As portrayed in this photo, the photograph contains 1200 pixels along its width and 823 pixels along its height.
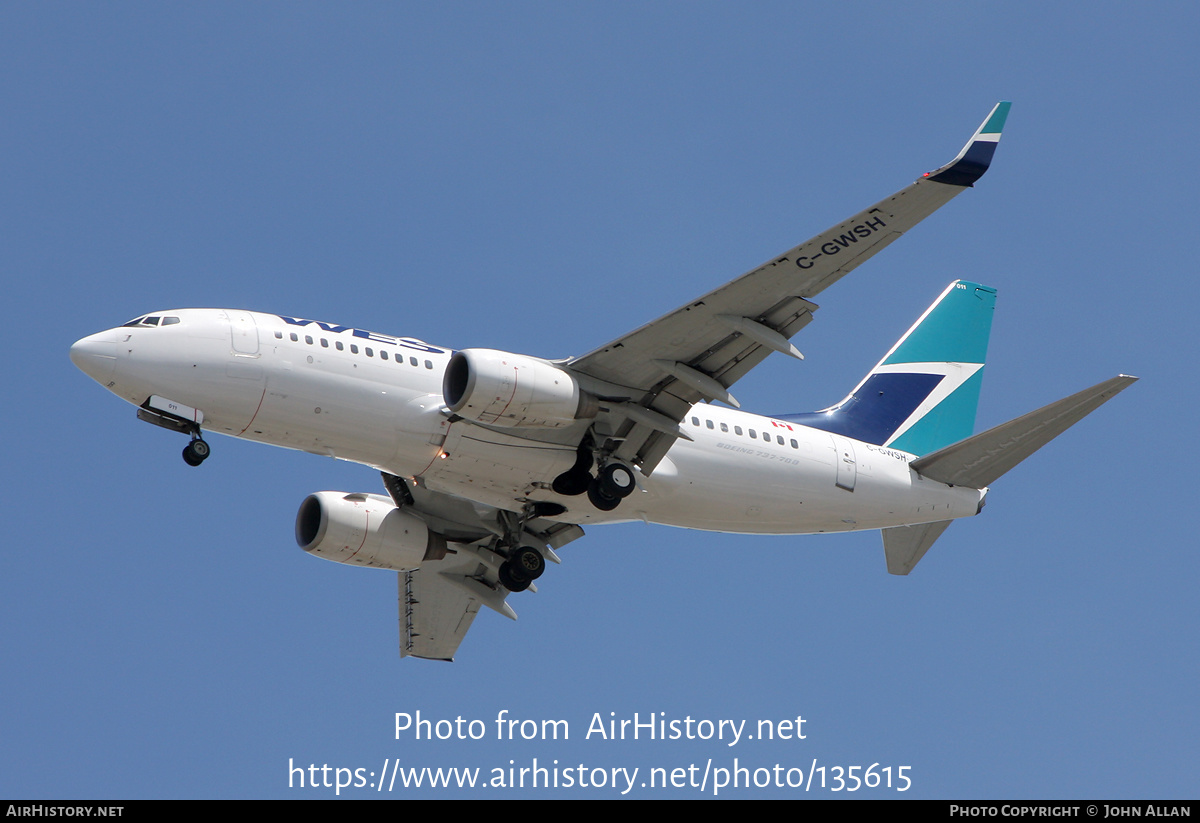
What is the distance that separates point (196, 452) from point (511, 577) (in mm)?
8494

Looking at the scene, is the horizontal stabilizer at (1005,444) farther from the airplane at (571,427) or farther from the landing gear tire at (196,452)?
the landing gear tire at (196,452)

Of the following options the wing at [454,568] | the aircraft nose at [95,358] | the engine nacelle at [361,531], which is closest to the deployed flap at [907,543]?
the wing at [454,568]

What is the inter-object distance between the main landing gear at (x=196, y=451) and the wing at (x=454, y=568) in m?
6.72

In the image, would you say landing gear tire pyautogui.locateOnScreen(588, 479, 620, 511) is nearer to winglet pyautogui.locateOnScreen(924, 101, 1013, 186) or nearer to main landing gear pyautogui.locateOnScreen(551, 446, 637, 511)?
main landing gear pyautogui.locateOnScreen(551, 446, 637, 511)

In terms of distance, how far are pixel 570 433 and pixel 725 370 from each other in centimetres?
357

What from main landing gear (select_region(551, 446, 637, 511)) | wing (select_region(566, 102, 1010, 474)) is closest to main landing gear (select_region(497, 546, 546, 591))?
main landing gear (select_region(551, 446, 637, 511))

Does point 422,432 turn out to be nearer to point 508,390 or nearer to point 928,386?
point 508,390

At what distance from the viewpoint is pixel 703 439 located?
30797 millimetres

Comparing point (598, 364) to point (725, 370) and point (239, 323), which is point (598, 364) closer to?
point (725, 370)

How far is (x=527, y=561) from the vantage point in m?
32.5

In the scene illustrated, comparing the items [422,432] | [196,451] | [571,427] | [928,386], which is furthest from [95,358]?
[928,386]

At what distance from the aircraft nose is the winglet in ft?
51.7

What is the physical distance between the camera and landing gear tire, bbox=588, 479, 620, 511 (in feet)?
95.8

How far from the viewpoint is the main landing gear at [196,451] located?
27266 mm
